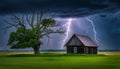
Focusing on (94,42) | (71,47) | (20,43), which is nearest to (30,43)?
(20,43)

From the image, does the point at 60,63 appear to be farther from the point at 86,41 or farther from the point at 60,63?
the point at 86,41

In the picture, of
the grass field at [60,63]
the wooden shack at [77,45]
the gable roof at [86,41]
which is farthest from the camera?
the gable roof at [86,41]

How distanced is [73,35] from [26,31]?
13873 mm

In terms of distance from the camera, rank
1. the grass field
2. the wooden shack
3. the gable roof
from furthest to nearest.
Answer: the gable roof < the wooden shack < the grass field

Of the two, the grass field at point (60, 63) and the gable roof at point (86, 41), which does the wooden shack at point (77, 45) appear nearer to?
the gable roof at point (86, 41)

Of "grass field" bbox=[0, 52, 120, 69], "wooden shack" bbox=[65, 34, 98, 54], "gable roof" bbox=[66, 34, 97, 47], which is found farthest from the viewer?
"gable roof" bbox=[66, 34, 97, 47]

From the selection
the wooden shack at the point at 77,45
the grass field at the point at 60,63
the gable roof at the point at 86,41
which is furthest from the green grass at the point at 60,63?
the gable roof at the point at 86,41

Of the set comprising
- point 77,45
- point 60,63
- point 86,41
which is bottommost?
point 77,45

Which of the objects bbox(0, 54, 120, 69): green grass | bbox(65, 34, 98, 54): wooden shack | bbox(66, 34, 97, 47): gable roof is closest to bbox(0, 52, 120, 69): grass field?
bbox(0, 54, 120, 69): green grass

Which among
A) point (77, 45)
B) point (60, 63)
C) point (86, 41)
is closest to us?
point (60, 63)

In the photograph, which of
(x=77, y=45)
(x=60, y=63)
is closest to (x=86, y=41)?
(x=77, y=45)

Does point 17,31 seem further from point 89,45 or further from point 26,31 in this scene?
point 89,45

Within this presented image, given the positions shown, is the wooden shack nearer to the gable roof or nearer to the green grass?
the gable roof

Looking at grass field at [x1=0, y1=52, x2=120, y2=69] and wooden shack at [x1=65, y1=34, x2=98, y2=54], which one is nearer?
grass field at [x1=0, y1=52, x2=120, y2=69]
